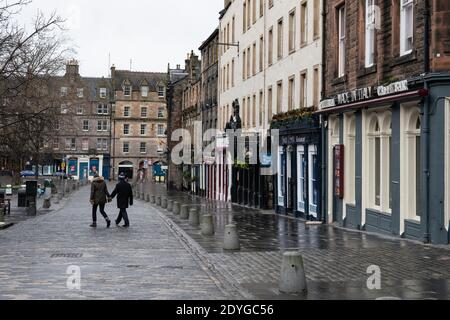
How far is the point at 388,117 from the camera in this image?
1958 cm

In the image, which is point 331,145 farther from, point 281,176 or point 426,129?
point 426,129

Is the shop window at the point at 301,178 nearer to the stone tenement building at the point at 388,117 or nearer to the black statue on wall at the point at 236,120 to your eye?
the stone tenement building at the point at 388,117

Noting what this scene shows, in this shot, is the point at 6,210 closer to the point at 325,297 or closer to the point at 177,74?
the point at 325,297

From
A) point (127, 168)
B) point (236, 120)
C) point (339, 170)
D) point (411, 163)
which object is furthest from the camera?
point (127, 168)

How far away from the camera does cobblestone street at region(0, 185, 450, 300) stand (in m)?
10.6

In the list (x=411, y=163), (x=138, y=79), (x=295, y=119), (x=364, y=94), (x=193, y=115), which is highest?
(x=138, y=79)

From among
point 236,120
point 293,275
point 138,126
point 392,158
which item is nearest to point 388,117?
point 392,158

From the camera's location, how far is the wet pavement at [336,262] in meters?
10.7

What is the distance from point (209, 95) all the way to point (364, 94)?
39.2 metres

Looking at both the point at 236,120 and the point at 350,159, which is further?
the point at 236,120

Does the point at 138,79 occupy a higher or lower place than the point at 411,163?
higher

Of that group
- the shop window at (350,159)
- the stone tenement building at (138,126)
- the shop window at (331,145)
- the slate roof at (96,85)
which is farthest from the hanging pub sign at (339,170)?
the slate roof at (96,85)

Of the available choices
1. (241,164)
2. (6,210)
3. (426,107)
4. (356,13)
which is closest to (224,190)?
(241,164)

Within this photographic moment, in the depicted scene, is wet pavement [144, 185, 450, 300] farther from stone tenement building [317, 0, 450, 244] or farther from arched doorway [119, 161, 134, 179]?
arched doorway [119, 161, 134, 179]
